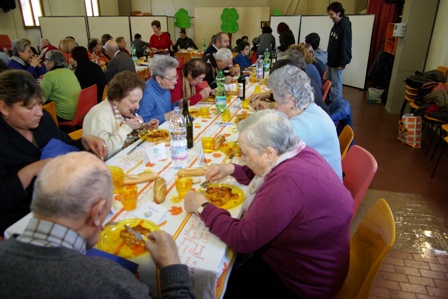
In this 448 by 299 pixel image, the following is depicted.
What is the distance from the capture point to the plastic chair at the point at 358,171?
1.75 m

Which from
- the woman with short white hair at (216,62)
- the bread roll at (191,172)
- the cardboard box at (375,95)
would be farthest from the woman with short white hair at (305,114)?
A: the cardboard box at (375,95)

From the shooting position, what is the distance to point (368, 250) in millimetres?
1471

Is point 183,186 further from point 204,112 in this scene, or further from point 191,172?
point 204,112

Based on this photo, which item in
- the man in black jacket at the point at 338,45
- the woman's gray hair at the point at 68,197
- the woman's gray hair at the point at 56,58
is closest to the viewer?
the woman's gray hair at the point at 68,197

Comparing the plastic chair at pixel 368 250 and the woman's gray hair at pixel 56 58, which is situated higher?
the woman's gray hair at pixel 56 58

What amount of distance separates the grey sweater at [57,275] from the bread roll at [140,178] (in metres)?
0.89

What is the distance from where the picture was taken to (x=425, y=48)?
5.71m

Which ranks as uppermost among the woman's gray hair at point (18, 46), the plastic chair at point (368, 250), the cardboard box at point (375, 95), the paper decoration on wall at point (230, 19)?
the paper decoration on wall at point (230, 19)

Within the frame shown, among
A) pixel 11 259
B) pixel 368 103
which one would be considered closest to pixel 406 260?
pixel 11 259

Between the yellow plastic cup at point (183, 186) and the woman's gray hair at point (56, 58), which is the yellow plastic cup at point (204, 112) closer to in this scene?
the yellow plastic cup at point (183, 186)

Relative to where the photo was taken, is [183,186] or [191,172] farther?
[191,172]

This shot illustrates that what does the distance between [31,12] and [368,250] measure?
439 inches

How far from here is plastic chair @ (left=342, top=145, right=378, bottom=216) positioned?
1751 mm

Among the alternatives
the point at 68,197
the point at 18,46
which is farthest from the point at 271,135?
the point at 18,46
